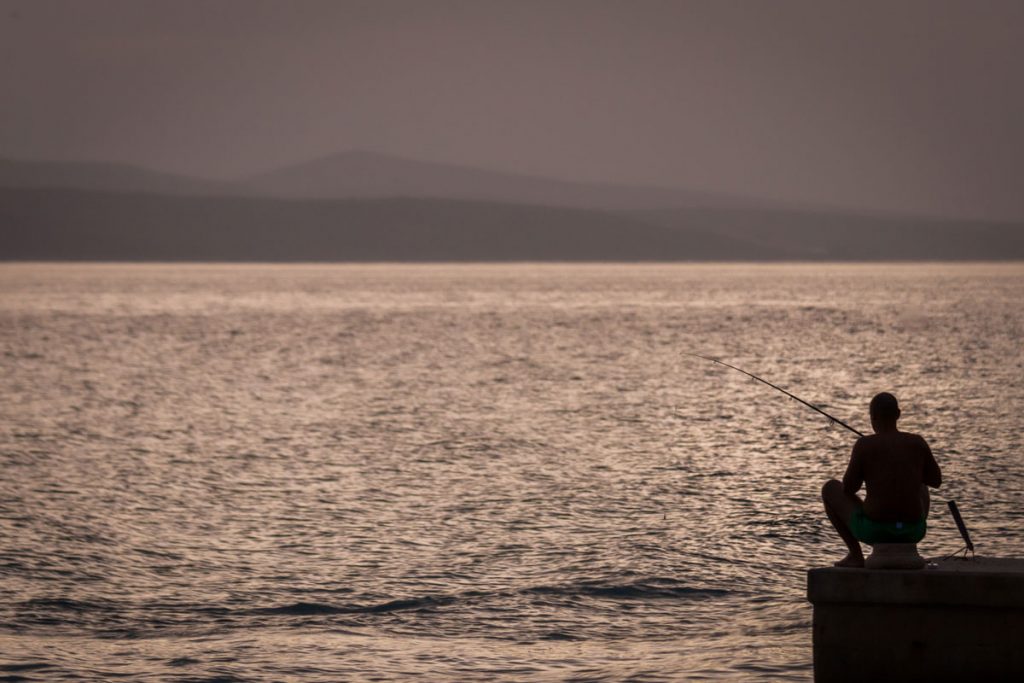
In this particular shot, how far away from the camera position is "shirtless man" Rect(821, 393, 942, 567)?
888 cm

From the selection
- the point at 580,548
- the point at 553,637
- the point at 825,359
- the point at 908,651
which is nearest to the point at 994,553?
the point at 580,548

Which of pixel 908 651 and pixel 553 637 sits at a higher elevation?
pixel 908 651

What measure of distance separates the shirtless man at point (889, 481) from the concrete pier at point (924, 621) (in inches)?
10.8

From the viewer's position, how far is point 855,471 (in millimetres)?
9055

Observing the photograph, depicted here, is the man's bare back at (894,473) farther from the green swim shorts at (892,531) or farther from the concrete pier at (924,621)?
the concrete pier at (924,621)

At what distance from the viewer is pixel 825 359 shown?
184 ft

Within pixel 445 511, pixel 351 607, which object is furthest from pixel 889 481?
pixel 445 511

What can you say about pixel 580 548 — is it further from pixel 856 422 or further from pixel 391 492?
pixel 856 422

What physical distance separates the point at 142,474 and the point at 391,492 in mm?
5145

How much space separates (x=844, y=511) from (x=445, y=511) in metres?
11.2

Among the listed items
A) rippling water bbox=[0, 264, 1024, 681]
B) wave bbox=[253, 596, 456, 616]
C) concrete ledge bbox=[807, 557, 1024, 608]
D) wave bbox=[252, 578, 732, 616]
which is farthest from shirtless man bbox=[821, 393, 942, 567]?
wave bbox=[253, 596, 456, 616]

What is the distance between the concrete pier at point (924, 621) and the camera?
8602mm

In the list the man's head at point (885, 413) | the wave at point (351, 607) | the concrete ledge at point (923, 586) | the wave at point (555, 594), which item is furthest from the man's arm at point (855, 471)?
the wave at point (351, 607)

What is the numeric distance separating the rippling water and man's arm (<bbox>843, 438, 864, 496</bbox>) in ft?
9.34
